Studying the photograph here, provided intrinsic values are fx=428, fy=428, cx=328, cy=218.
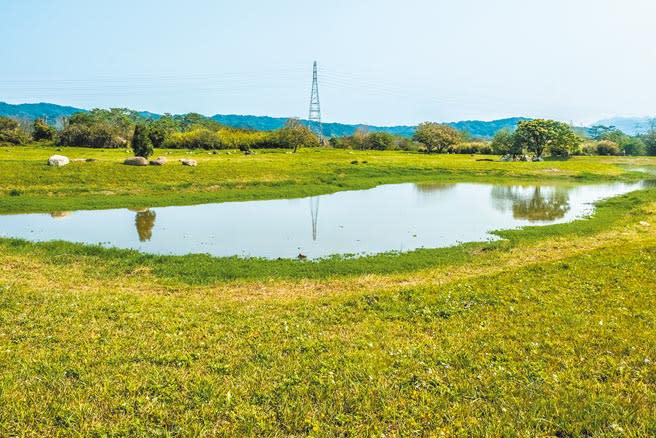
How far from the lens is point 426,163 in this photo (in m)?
73.9

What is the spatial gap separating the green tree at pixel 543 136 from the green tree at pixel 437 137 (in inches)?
1034

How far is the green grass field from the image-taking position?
21.4ft

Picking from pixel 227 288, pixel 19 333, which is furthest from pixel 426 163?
pixel 19 333

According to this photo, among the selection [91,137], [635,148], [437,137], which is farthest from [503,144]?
[91,137]

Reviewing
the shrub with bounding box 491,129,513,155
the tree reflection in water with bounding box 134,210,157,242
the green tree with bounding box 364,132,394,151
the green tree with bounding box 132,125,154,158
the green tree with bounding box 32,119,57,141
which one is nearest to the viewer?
the tree reflection in water with bounding box 134,210,157,242

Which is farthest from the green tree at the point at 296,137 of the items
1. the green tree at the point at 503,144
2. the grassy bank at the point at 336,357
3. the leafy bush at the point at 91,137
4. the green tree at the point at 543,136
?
the grassy bank at the point at 336,357

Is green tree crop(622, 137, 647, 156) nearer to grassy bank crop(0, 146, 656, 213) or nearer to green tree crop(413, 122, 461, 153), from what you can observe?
green tree crop(413, 122, 461, 153)

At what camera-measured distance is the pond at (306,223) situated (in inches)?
880

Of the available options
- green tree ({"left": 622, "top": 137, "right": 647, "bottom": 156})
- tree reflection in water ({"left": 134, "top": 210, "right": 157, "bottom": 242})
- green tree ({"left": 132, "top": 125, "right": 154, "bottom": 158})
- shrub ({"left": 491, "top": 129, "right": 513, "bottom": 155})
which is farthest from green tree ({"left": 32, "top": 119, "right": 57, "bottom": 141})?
green tree ({"left": 622, "top": 137, "right": 647, "bottom": 156})

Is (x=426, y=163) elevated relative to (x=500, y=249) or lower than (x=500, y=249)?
elevated

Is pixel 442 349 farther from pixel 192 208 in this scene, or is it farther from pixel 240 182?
pixel 240 182

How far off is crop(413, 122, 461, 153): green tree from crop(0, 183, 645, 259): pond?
272 feet

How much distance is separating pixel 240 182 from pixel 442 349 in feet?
128

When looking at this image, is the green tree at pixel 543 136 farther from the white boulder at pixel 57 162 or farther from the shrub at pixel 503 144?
the white boulder at pixel 57 162
